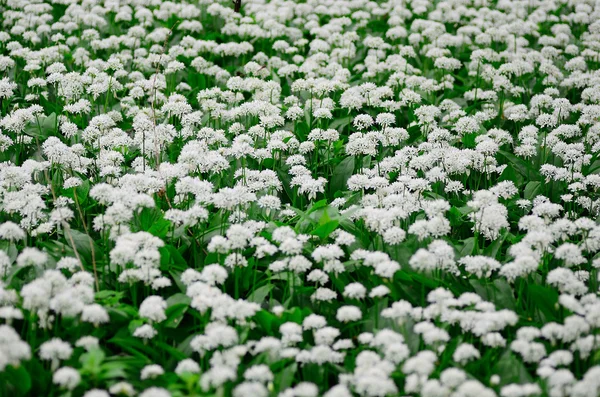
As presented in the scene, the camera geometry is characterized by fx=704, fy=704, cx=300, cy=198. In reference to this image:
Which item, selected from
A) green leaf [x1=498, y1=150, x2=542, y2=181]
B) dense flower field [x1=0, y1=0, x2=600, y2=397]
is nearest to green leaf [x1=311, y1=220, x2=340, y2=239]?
dense flower field [x1=0, y1=0, x2=600, y2=397]

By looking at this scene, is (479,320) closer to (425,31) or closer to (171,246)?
(171,246)

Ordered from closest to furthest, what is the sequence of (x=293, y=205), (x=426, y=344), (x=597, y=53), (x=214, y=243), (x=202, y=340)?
(x=202, y=340), (x=426, y=344), (x=214, y=243), (x=293, y=205), (x=597, y=53)

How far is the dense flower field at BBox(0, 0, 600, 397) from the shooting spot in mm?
3709

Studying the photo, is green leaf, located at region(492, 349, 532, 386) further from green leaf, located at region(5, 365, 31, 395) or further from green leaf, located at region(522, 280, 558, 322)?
green leaf, located at region(5, 365, 31, 395)

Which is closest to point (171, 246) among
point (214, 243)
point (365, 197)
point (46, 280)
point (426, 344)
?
point (214, 243)

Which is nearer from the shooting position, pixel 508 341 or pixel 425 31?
pixel 508 341

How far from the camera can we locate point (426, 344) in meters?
4.00

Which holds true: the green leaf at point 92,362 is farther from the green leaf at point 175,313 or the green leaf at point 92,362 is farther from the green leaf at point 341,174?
the green leaf at point 341,174

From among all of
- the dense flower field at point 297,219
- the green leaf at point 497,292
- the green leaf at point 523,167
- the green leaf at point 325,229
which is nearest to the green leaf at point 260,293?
the dense flower field at point 297,219

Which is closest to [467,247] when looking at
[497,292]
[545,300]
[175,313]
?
[497,292]

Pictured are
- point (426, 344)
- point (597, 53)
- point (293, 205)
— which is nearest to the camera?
point (426, 344)

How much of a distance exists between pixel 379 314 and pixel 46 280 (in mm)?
1964

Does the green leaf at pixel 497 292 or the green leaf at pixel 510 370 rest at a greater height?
the green leaf at pixel 510 370

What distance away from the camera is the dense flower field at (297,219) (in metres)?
3.71
